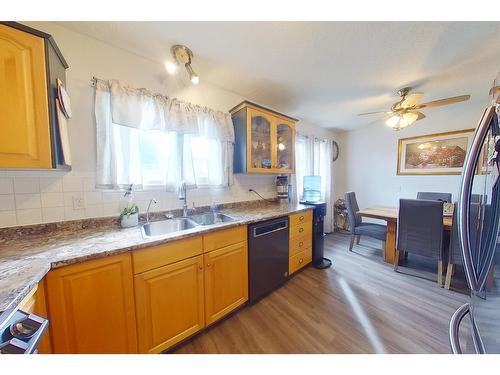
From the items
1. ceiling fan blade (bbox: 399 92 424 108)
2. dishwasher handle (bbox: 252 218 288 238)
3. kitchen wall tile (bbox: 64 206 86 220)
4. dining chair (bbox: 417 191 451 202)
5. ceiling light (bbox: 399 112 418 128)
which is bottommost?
dishwasher handle (bbox: 252 218 288 238)

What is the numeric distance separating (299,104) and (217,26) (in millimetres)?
1584

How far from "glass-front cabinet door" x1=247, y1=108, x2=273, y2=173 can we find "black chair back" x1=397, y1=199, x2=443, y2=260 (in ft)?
5.30

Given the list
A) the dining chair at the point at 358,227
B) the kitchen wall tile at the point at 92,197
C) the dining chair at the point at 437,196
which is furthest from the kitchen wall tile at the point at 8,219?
the dining chair at the point at 437,196

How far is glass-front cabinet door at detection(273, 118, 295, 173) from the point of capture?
2.29 meters

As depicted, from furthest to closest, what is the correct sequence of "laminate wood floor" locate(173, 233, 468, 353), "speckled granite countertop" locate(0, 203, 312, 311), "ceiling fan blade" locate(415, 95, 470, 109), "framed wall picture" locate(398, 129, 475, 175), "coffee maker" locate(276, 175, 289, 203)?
"framed wall picture" locate(398, 129, 475, 175) → "coffee maker" locate(276, 175, 289, 203) → "ceiling fan blade" locate(415, 95, 470, 109) → "laminate wood floor" locate(173, 233, 468, 353) → "speckled granite countertop" locate(0, 203, 312, 311)

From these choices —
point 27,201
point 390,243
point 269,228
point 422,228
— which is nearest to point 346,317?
point 269,228

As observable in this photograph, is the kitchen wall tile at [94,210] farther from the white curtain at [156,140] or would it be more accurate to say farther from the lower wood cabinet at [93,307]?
the lower wood cabinet at [93,307]

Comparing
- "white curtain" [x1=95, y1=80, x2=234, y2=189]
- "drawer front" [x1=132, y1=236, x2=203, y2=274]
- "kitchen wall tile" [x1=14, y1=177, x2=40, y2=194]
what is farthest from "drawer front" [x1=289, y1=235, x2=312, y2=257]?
"kitchen wall tile" [x1=14, y1=177, x2=40, y2=194]

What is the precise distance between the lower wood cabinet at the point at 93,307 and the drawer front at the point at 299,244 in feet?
4.96

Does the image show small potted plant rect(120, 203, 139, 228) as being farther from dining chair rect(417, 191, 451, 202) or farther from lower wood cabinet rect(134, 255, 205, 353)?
dining chair rect(417, 191, 451, 202)

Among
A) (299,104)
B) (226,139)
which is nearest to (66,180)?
(226,139)

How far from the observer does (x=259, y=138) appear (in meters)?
2.15

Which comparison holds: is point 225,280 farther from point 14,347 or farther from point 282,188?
point 282,188

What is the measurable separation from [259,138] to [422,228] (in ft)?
6.78
